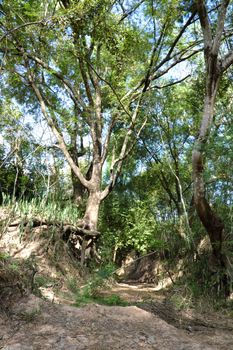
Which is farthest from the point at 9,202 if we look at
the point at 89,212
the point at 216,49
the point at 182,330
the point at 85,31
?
the point at 216,49

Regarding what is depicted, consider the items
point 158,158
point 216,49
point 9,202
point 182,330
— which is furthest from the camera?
point 158,158

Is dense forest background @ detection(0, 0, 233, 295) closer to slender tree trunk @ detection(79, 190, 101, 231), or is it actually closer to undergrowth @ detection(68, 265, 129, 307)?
slender tree trunk @ detection(79, 190, 101, 231)

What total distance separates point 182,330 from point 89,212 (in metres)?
5.60

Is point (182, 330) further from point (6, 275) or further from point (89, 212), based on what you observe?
point (89, 212)

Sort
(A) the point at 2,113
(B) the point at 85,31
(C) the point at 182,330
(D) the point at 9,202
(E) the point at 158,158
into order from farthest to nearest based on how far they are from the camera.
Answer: (E) the point at 158,158, (A) the point at 2,113, (D) the point at 9,202, (B) the point at 85,31, (C) the point at 182,330

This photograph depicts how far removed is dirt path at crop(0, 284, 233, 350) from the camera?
12.0 ft

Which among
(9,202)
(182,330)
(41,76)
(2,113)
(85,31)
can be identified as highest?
(41,76)

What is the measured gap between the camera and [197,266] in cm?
713

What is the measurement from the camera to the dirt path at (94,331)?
12.0ft

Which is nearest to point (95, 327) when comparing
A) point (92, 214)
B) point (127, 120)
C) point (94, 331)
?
point (94, 331)

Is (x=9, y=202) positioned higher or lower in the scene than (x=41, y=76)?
lower

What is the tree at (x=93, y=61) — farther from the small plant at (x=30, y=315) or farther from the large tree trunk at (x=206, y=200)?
the small plant at (x=30, y=315)

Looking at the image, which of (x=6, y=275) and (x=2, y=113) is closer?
(x=6, y=275)

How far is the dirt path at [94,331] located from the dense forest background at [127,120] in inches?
99.5
